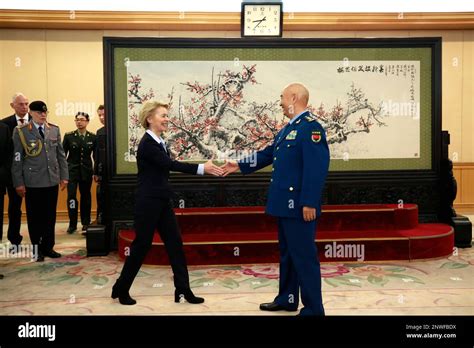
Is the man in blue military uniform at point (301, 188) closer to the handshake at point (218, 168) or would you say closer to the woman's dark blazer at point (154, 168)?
the handshake at point (218, 168)

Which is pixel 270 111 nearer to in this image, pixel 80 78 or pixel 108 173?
pixel 108 173

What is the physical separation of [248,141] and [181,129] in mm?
728

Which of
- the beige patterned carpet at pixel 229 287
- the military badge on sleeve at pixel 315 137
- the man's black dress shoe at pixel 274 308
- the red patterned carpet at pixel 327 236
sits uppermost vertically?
the military badge on sleeve at pixel 315 137

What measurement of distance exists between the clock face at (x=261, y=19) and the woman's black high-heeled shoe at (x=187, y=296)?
4.06 meters

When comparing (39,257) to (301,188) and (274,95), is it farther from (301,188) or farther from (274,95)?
(301,188)

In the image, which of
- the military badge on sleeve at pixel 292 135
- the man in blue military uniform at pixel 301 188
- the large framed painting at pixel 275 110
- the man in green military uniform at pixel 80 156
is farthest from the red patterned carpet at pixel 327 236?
the military badge on sleeve at pixel 292 135

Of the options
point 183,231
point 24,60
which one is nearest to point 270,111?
point 183,231

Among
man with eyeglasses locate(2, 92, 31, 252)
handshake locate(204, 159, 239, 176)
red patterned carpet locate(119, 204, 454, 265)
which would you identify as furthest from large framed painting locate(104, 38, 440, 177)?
handshake locate(204, 159, 239, 176)

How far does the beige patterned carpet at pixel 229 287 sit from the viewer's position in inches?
141

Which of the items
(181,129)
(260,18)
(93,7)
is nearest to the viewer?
(181,129)

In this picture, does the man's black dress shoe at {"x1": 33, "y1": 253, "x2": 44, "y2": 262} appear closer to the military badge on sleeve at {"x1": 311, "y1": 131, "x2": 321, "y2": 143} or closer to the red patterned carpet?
the red patterned carpet

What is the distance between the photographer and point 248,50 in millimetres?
5688

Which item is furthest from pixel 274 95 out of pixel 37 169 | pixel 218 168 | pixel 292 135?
pixel 292 135

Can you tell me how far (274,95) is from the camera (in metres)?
5.73
